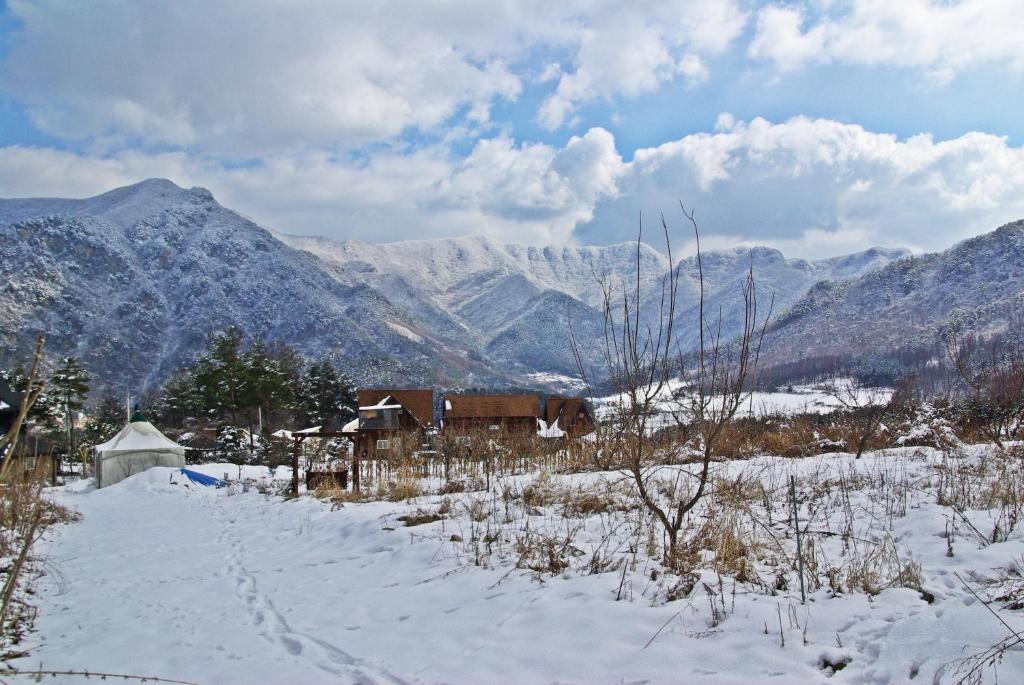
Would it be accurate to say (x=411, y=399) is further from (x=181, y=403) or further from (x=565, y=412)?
(x=181, y=403)

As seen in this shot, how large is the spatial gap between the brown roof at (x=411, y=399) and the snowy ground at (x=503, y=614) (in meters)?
31.5

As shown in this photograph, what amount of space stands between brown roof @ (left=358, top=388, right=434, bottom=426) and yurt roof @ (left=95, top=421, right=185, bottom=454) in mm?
11432

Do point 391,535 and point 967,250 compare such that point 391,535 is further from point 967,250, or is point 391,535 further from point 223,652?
point 967,250

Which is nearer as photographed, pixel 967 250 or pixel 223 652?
pixel 223 652

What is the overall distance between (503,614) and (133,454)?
29.4 metres

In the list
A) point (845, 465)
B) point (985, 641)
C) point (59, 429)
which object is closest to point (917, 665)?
point (985, 641)

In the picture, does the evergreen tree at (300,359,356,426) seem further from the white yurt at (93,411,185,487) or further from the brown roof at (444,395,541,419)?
the white yurt at (93,411,185,487)

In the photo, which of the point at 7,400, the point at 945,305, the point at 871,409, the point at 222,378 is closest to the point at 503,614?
the point at 871,409

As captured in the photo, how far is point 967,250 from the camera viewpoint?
196250 mm

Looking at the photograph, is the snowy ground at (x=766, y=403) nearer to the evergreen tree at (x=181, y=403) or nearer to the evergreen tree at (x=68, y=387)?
the evergreen tree at (x=181, y=403)

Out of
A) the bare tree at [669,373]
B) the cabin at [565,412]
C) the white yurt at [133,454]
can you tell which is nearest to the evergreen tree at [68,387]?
the white yurt at [133,454]

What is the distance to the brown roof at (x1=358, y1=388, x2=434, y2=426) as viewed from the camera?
3972 centimetres

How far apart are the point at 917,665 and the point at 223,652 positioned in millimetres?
3966

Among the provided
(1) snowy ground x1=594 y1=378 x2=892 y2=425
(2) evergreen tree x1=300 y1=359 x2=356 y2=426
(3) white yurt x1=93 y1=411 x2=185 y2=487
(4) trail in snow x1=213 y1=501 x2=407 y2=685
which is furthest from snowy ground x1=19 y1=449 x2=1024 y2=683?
(2) evergreen tree x1=300 y1=359 x2=356 y2=426
